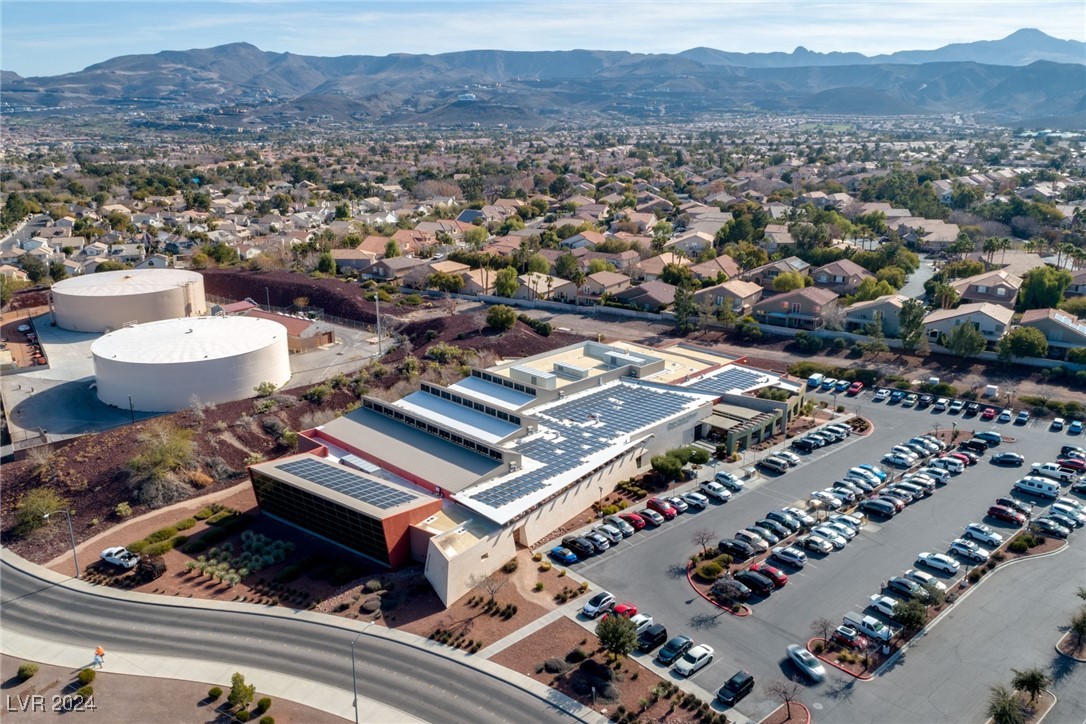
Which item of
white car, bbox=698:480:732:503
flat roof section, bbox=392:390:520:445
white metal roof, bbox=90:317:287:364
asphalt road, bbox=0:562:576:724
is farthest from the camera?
white metal roof, bbox=90:317:287:364

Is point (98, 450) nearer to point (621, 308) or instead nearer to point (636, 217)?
point (621, 308)

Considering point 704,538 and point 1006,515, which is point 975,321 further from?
point 704,538

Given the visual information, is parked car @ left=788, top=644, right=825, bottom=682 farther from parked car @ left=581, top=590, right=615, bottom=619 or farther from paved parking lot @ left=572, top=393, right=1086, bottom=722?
parked car @ left=581, top=590, right=615, bottom=619

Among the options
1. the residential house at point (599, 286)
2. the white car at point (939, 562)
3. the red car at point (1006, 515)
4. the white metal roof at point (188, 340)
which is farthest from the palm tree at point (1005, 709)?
the residential house at point (599, 286)

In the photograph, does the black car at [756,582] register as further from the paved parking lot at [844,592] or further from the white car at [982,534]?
the white car at [982,534]

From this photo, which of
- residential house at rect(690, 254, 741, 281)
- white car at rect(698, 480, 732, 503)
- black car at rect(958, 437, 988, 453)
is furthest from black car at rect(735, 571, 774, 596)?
residential house at rect(690, 254, 741, 281)

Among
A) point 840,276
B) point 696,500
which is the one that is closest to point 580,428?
point 696,500

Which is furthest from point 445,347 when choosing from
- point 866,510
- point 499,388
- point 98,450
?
point 866,510
